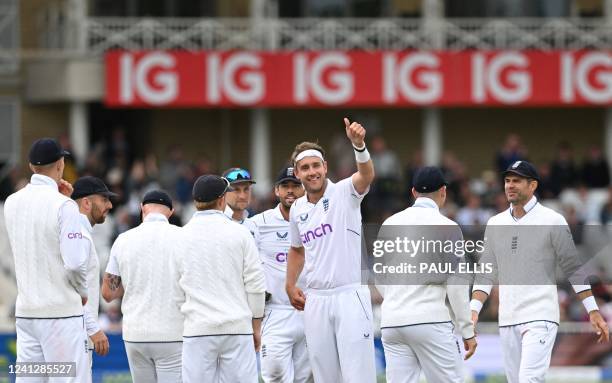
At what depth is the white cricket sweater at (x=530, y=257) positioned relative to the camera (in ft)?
40.5

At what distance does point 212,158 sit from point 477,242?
17003mm

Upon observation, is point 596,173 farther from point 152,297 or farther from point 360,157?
point 152,297

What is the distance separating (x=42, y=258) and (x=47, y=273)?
0.41 ft

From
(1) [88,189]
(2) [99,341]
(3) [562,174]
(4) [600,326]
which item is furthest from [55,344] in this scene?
(3) [562,174]

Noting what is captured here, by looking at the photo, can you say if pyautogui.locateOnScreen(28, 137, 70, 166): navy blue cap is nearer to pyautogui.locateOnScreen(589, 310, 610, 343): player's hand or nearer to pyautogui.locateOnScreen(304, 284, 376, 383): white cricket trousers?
pyautogui.locateOnScreen(304, 284, 376, 383): white cricket trousers

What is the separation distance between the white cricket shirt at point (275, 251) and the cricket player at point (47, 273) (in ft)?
8.01

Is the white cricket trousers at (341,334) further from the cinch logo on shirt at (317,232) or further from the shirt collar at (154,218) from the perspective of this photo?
the shirt collar at (154,218)

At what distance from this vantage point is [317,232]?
39.0ft

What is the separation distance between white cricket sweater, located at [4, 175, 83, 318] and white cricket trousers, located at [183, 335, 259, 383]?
1.01 metres

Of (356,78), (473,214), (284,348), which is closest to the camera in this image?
(284,348)

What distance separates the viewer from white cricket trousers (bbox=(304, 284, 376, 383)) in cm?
1173

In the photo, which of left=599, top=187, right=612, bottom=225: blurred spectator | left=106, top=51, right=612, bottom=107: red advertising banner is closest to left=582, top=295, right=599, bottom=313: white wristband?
left=599, top=187, right=612, bottom=225: blurred spectator

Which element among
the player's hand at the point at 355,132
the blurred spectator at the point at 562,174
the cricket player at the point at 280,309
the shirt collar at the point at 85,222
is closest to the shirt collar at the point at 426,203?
the player's hand at the point at 355,132

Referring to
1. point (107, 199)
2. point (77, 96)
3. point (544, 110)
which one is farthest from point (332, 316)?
point (544, 110)
